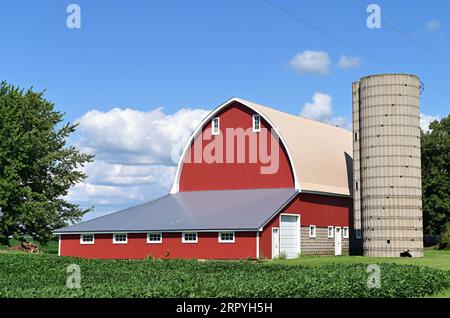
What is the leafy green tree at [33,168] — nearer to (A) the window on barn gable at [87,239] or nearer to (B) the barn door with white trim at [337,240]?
(A) the window on barn gable at [87,239]

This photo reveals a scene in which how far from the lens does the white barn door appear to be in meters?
43.2

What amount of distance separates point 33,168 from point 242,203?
76.8ft

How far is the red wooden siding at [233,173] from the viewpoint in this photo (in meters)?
46.4

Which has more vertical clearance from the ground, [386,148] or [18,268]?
[386,148]

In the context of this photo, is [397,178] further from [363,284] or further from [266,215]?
[363,284]

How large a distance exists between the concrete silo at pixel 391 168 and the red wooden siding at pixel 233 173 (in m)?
6.04

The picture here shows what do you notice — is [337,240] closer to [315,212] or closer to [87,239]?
[315,212]

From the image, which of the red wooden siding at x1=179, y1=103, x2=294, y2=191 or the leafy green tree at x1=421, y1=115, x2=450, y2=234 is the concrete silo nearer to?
the red wooden siding at x1=179, y1=103, x2=294, y2=191

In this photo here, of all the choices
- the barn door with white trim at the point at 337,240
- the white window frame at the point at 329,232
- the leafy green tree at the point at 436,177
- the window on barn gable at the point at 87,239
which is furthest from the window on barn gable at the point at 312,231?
the leafy green tree at the point at 436,177

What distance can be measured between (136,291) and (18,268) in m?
17.9

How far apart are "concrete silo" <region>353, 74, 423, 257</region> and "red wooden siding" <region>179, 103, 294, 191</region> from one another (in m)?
6.04
